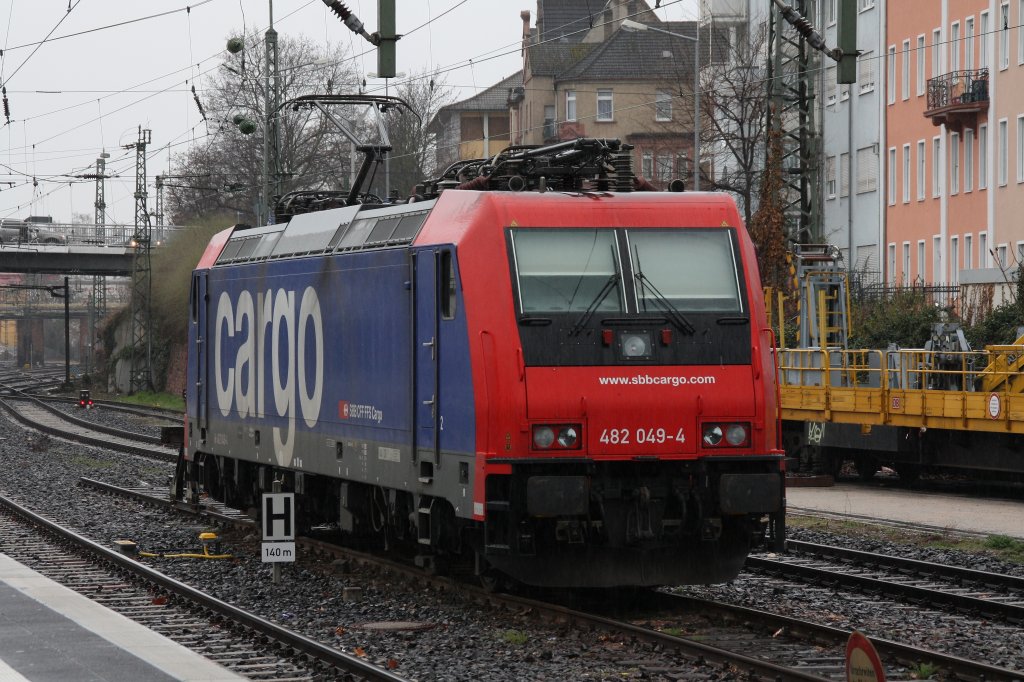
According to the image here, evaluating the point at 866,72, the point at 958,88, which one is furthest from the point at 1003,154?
the point at 866,72

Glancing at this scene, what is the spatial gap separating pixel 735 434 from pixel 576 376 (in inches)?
50.8

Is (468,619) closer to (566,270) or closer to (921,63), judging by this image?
(566,270)

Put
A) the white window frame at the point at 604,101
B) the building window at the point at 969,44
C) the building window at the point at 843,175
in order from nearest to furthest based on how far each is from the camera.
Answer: the building window at the point at 969,44 < the building window at the point at 843,175 < the white window frame at the point at 604,101

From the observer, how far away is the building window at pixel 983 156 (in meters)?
46.8

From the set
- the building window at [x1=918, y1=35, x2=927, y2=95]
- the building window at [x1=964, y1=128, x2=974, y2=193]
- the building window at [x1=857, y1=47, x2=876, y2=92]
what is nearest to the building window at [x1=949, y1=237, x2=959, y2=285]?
the building window at [x1=964, y1=128, x2=974, y2=193]

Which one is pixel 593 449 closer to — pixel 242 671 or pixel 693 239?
pixel 693 239

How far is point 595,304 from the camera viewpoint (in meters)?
12.8

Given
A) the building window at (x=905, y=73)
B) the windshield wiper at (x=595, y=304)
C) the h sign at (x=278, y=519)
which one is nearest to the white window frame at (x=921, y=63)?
the building window at (x=905, y=73)

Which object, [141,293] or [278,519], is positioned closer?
[278,519]

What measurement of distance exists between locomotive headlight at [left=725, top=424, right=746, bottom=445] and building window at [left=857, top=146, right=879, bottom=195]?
43284 mm

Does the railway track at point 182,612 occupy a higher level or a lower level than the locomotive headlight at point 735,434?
lower

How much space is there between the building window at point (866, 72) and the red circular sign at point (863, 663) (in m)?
49.6

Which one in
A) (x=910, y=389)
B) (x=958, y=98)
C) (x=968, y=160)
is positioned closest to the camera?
(x=910, y=389)

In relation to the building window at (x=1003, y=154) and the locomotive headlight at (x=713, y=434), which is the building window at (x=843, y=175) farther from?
the locomotive headlight at (x=713, y=434)
